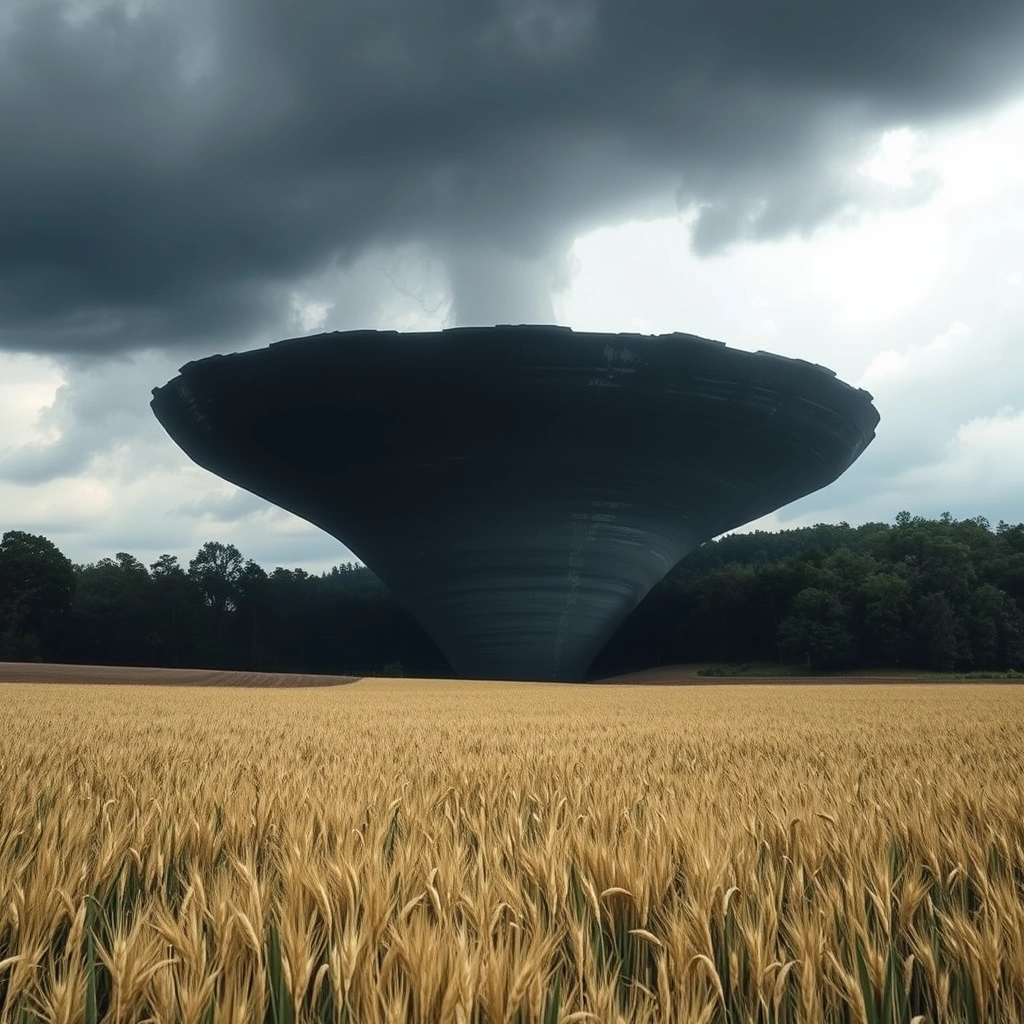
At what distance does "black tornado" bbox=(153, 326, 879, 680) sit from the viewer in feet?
114

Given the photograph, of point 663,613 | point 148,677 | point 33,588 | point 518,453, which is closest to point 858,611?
point 663,613

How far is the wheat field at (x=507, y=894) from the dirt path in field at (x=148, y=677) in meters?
31.8

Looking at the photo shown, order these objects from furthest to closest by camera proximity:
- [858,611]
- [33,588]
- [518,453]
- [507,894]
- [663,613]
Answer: [663,613] → [33,588] → [858,611] → [518,453] → [507,894]

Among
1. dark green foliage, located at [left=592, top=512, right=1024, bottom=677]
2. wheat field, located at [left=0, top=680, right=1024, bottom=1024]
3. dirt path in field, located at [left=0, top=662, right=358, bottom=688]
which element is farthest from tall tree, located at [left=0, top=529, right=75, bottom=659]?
wheat field, located at [left=0, top=680, right=1024, bottom=1024]

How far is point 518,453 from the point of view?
3809 centimetres

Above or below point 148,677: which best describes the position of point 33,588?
above

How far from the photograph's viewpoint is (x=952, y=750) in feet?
26.1

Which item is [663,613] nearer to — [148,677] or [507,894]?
[148,677]

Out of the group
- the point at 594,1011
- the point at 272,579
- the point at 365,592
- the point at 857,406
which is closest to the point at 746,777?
the point at 594,1011

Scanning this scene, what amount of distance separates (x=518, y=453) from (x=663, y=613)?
165ft

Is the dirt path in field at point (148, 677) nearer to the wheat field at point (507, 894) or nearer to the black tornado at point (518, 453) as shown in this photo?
the black tornado at point (518, 453)

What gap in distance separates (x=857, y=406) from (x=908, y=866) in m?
39.7

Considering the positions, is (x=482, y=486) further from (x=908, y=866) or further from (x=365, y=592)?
(x=365, y=592)

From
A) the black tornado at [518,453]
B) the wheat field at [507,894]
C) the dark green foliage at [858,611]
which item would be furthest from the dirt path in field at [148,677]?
the dark green foliage at [858,611]
